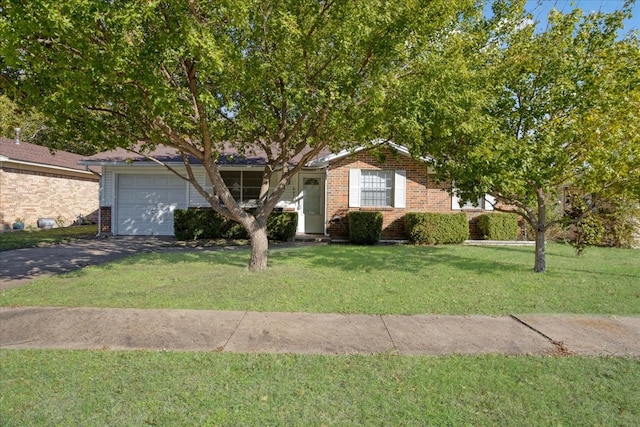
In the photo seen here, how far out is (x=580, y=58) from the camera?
26.1 feet

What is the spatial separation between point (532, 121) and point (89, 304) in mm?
8780

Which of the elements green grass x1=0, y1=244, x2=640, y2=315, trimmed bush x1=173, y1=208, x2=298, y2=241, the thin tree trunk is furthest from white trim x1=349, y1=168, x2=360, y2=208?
the thin tree trunk

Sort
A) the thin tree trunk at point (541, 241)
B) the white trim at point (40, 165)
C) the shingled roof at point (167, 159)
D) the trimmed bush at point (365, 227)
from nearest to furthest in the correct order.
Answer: the thin tree trunk at point (541, 241) → the trimmed bush at point (365, 227) → the shingled roof at point (167, 159) → the white trim at point (40, 165)

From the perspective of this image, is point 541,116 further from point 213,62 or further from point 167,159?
point 167,159

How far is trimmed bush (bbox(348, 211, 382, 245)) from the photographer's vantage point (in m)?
13.7

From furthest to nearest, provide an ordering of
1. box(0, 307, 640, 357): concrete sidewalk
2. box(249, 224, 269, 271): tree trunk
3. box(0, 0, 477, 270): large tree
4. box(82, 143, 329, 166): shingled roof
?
1. box(82, 143, 329, 166): shingled roof
2. box(249, 224, 269, 271): tree trunk
3. box(0, 0, 477, 270): large tree
4. box(0, 307, 640, 357): concrete sidewalk

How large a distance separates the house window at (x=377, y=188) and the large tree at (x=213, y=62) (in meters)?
6.03

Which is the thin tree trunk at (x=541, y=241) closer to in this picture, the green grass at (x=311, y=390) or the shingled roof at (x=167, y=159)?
the green grass at (x=311, y=390)

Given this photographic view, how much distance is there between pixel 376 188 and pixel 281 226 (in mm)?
3805

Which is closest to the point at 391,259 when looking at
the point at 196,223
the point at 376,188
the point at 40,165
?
the point at 376,188

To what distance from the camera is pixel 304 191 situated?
52.2 feet

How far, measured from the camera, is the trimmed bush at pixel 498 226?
48.1ft

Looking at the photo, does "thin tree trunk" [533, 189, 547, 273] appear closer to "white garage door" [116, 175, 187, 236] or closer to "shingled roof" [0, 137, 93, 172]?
"white garage door" [116, 175, 187, 236]

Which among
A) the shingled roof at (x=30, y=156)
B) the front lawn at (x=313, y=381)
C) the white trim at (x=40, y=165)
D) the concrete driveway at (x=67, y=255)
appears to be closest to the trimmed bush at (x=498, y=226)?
the front lawn at (x=313, y=381)
